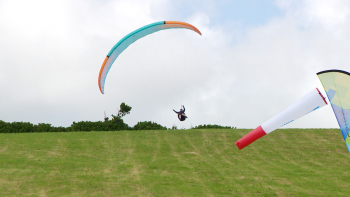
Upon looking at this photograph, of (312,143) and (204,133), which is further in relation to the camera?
(204,133)

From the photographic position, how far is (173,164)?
2252cm

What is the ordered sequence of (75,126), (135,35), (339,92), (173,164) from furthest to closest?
1. (75,126)
2. (173,164)
3. (135,35)
4. (339,92)

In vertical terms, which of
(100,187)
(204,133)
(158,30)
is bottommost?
(100,187)

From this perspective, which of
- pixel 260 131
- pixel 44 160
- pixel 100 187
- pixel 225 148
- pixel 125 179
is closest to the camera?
pixel 260 131

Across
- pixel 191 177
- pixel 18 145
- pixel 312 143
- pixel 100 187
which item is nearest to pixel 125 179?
pixel 100 187

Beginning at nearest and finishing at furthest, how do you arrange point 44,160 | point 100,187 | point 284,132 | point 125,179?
point 100,187
point 125,179
point 44,160
point 284,132

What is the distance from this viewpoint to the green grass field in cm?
1730

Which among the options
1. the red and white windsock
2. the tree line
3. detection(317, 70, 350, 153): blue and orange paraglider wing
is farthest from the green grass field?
detection(317, 70, 350, 153): blue and orange paraglider wing

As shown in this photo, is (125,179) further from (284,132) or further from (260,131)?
(284,132)

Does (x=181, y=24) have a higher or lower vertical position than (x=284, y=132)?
higher

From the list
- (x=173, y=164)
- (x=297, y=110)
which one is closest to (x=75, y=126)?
(x=173, y=164)

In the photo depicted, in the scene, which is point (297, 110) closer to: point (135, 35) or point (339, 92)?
point (339, 92)

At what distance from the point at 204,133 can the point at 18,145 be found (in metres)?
17.0

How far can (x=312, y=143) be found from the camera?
28.8 m
